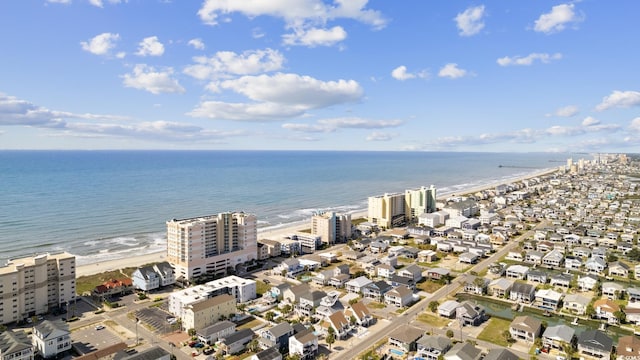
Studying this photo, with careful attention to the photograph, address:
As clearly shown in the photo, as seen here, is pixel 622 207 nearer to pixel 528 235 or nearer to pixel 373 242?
pixel 528 235

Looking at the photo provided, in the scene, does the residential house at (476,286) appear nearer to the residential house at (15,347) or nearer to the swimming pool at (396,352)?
the swimming pool at (396,352)

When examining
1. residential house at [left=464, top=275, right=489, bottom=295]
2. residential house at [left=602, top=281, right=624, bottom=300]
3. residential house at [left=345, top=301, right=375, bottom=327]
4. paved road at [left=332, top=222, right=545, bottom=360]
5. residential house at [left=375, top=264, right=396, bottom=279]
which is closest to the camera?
paved road at [left=332, top=222, right=545, bottom=360]

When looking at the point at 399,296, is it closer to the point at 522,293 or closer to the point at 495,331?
the point at 495,331

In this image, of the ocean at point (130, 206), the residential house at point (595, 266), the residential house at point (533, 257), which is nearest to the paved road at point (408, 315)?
the residential house at point (533, 257)

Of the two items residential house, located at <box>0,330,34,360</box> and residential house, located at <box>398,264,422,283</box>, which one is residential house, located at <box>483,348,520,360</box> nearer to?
residential house, located at <box>398,264,422,283</box>

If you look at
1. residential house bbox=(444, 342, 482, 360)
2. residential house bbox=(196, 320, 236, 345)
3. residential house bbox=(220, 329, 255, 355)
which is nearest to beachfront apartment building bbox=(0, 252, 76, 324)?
residential house bbox=(196, 320, 236, 345)

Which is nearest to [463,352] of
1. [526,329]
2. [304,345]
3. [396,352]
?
[396,352]
